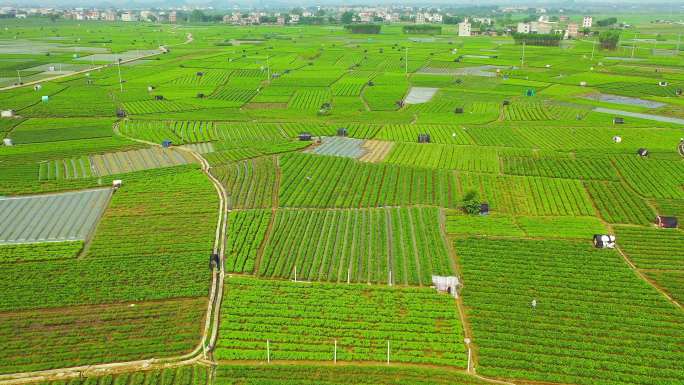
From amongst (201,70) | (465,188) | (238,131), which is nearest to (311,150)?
(238,131)

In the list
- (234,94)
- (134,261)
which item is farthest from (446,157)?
(234,94)

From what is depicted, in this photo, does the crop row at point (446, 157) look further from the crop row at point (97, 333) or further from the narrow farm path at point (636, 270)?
the crop row at point (97, 333)

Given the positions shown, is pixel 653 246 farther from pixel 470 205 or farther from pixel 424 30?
pixel 424 30

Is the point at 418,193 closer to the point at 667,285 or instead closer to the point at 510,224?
the point at 510,224

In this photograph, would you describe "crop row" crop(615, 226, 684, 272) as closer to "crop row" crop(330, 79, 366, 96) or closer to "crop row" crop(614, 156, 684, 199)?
"crop row" crop(614, 156, 684, 199)

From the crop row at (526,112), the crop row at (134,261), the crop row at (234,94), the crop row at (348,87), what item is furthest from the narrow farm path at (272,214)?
the crop row at (348,87)

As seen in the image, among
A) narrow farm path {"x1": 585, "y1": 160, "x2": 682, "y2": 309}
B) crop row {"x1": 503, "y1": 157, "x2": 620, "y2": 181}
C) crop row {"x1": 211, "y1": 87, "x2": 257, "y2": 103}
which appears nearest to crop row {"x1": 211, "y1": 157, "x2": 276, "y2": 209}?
crop row {"x1": 503, "y1": 157, "x2": 620, "y2": 181}
